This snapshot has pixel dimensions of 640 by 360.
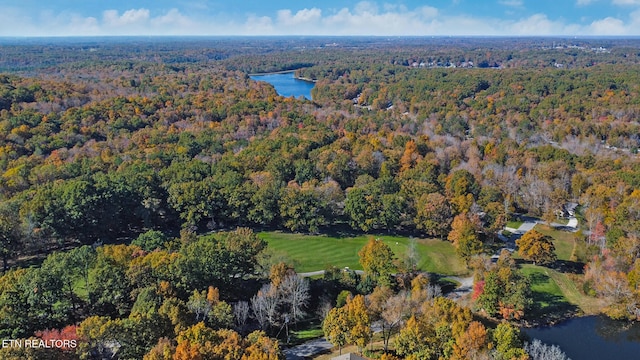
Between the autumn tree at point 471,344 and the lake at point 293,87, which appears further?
the lake at point 293,87

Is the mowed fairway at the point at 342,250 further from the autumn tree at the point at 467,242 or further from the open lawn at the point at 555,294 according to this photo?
the open lawn at the point at 555,294

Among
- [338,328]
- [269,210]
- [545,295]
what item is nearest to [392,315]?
[338,328]

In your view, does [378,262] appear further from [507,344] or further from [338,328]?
[507,344]

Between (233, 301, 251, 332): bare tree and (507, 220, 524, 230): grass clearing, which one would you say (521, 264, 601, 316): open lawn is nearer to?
(507, 220, 524, 230): grass clearing

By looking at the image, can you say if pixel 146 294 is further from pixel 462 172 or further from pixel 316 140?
pixel 316 140

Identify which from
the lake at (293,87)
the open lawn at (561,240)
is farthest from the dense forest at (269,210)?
the lake at (293,87)

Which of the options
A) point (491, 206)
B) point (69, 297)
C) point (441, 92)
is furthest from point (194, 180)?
point (441, 92)

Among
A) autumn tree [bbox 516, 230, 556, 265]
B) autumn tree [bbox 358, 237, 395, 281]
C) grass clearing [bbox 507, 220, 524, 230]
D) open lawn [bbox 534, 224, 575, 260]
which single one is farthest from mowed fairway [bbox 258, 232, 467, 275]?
open lawn [bbox 534, 224, 575, 260]
